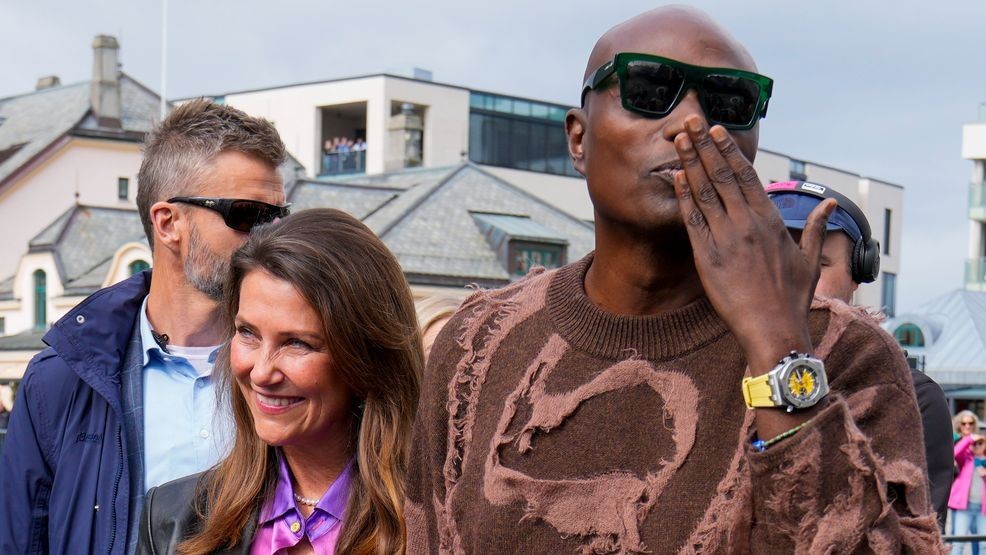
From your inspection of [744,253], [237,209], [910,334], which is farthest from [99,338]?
[910,334]

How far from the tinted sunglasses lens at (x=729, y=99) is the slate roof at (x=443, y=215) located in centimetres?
3297

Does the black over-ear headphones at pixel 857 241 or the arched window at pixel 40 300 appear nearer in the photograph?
Result: the black over-ear headphones at pixel 857 241

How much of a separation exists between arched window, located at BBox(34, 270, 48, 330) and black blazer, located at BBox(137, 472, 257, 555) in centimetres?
4081

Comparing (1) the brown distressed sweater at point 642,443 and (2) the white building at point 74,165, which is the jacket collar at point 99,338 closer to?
(1) the brown distressed sweater at point 642,443

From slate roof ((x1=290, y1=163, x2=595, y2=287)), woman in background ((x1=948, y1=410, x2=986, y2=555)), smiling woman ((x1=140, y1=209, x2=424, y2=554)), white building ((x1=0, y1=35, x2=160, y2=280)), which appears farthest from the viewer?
white building ((x1=0, y1=35, x2=160, y2=280))

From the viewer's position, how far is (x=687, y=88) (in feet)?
6.93

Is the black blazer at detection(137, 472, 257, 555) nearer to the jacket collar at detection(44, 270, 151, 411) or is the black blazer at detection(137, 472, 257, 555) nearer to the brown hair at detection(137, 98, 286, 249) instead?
the jacket collar at detection(44, 270, 151, 411)

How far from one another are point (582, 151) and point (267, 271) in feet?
4.15

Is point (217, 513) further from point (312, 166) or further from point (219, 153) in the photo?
point (312, 166)

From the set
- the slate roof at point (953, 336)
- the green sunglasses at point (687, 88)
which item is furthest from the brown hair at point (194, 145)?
the slate roof at point (953, 336)

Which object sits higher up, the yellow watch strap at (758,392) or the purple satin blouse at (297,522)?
the yellow watch strap at (758,392)

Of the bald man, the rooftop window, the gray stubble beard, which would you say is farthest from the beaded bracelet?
the rooftop window

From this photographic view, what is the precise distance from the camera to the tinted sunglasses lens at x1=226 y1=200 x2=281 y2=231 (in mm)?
4293

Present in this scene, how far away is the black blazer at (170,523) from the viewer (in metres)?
3.25
